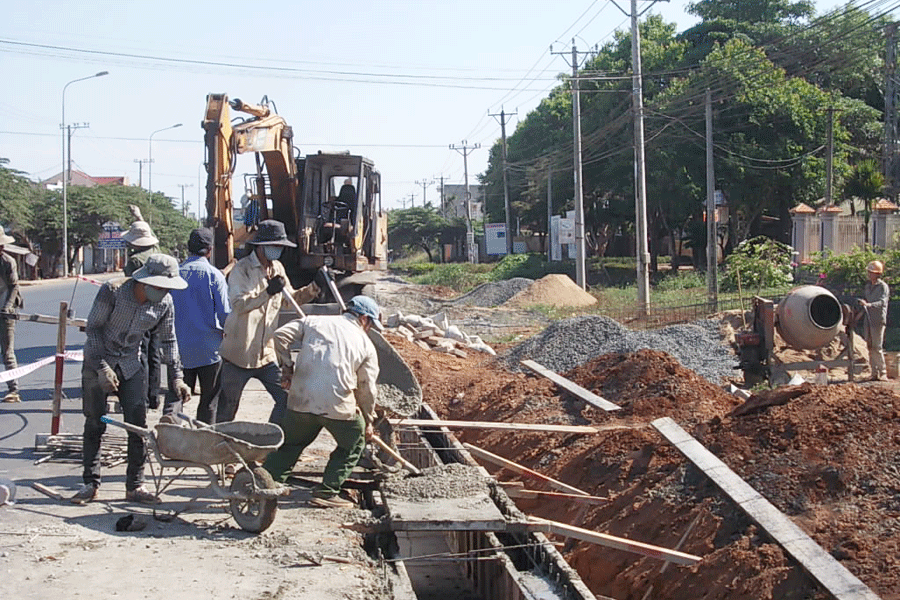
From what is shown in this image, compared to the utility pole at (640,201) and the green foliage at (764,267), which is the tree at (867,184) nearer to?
the green foliage at (764,267)

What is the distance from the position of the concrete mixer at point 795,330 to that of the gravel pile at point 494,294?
19.8 m

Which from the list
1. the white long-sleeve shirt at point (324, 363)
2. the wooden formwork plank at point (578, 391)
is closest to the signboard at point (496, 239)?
the wooden formwork plank at point (578, 391)

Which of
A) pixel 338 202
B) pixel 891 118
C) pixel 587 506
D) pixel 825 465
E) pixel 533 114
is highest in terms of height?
pixel 533 114

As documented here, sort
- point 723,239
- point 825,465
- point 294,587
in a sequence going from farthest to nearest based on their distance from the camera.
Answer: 1. point 723,239
2. point 825,465
3. point 294,587

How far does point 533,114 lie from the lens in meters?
63.8

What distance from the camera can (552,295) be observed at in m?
32.0

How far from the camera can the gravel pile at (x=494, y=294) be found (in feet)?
→ 112

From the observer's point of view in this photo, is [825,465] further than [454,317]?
No

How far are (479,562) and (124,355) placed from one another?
9.77ft

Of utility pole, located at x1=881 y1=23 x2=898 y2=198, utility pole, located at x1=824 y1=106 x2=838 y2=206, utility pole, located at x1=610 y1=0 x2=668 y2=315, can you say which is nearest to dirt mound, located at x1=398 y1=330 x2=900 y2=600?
utility pole, located at x1=610 y1=0 x2=668 y2=315

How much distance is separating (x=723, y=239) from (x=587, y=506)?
1542 inches

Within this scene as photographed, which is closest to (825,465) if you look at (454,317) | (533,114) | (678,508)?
(678,508)

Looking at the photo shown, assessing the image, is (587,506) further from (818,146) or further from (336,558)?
(818,146)

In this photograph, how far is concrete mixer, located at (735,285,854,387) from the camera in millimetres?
13477
